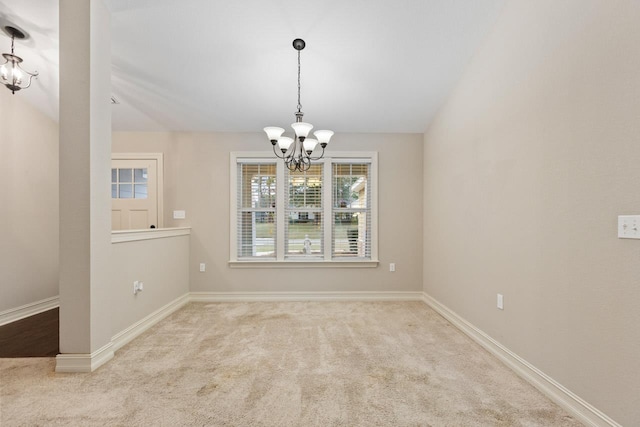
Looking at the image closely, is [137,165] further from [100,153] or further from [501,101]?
[501,101]

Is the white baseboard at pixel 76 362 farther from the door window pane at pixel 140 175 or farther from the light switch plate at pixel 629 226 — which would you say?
the light switch plate at pixel 629 226

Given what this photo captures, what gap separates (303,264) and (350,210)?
1.06 m

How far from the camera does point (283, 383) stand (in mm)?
2051

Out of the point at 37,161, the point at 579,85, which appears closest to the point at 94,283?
the point at 37,161

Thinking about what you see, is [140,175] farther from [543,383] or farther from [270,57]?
[543,383]

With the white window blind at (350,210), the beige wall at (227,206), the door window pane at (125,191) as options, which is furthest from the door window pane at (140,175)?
the white window blind at (350,210)

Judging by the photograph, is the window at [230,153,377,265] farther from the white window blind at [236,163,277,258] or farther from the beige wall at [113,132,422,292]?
the beige wall at [113,132,422,292]

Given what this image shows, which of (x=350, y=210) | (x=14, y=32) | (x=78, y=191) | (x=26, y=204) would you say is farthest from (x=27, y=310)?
(x=350, y=210)

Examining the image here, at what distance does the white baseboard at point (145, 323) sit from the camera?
2.63 metres

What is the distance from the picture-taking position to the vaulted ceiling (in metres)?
2.54

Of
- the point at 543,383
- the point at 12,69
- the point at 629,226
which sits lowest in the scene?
the point at 543,383

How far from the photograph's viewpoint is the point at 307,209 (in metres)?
4.34

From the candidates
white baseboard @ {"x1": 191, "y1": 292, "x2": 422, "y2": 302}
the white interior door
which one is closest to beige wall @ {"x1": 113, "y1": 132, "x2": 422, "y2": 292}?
white baseboard @ {"x1": 191, "y1": 292, "x2": 422, "y2": 302}

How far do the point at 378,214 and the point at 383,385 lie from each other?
254 centimetres
